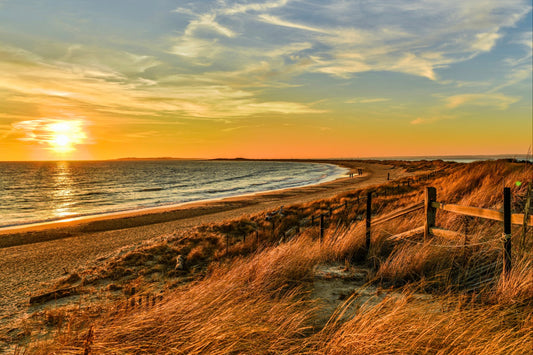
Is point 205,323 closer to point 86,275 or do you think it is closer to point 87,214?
point 86,275

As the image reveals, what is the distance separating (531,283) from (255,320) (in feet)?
13.0

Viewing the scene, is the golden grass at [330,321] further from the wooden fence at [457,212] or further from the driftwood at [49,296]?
the driftwood at [49,296]

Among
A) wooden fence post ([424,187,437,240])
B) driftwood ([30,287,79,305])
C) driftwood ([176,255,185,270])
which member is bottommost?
driftwood ([30,287,79,305])

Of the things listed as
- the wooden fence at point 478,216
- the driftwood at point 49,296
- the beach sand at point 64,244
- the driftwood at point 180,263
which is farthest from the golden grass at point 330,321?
the beach sand at point 64,244

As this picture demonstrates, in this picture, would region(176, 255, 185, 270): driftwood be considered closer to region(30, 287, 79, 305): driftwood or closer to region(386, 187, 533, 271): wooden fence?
region(30, 287, 79, 305): driftwood

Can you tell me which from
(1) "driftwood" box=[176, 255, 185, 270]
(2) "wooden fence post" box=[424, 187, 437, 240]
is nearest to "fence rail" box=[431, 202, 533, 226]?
(2) "wooden fence post" box=[424, 187, 437, 240]

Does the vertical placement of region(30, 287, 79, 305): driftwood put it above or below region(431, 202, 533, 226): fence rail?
below

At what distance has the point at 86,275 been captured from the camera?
995cm

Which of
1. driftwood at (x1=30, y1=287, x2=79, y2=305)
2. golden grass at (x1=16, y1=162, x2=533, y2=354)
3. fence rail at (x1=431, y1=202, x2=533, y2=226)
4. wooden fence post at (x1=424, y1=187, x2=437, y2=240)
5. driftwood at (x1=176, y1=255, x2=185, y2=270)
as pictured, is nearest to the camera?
golden grass at (x1=16, y1=162, x2=533, y2=354)

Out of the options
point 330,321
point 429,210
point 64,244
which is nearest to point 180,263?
point 330,321

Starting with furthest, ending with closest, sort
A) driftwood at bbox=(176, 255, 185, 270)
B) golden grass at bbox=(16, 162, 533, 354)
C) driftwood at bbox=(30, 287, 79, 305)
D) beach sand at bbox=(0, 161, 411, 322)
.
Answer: beach sand at bbox=(0, 161, 411, 322) < driftwood at bbox=(176, 255, 185, 270) < driftwood at bbox=(30, 287, 79, 305) < golden grass at bbox=(16, 162, 533, 354)

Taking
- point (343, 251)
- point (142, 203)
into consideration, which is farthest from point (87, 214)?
point (343, 251)

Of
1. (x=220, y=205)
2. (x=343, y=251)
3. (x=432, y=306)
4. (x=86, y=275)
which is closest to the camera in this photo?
(x=432, y=306)

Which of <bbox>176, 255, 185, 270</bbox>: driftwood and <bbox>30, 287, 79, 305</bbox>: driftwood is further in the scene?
<bbox>176, 255, 185, 270</bbox>: driftwood
